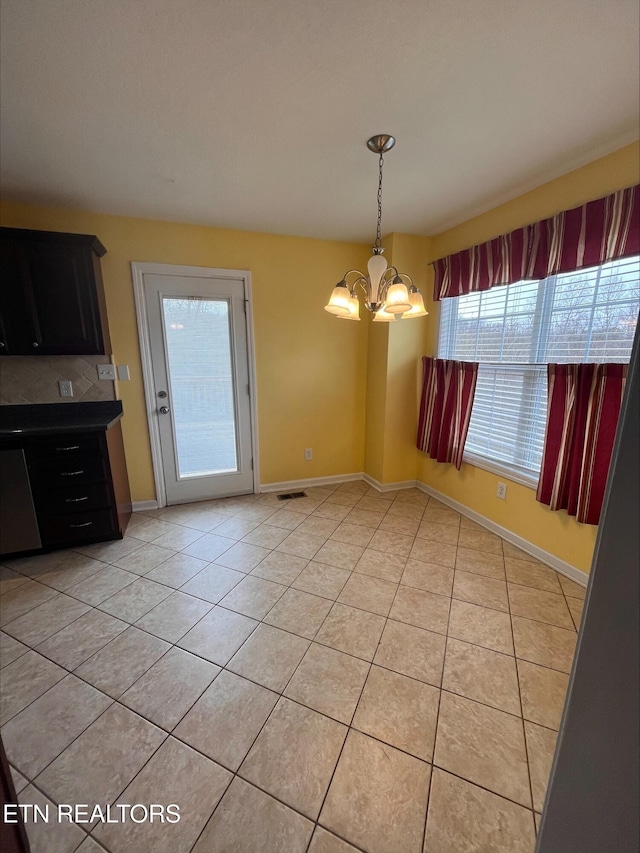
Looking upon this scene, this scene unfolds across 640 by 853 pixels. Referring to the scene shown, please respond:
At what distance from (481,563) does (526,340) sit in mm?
1552

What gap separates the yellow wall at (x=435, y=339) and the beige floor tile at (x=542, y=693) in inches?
34.2

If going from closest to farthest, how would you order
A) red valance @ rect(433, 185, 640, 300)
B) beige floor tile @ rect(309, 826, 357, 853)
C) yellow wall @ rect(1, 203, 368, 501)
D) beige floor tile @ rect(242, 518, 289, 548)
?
1. beige floor tile @ rect(309, 826, 357, 853)
2. red valance @ rect(433, 185, 640, 300)
3. beige floor tile @ rect(242, 518, 289, 548)
4. yellow wall @ rect(1, 203, 368, 501)

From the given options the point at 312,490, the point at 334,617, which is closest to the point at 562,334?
the point at 334,617

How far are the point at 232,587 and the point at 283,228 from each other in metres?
2.84

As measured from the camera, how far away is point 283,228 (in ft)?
9.70

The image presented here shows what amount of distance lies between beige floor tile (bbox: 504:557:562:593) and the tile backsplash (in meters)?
3.26

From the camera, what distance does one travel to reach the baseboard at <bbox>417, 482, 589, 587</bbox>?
2.15 m

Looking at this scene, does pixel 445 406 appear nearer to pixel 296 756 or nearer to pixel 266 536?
pixel 266 536

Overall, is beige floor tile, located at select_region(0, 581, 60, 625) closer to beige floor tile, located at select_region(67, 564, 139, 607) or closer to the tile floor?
the tile floor

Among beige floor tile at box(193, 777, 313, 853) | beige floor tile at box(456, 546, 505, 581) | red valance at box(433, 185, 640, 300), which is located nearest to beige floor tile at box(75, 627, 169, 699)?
beige floor tile at box(193, 777, 313, 853)

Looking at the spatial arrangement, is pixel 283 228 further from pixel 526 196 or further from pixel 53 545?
pixel 53 545

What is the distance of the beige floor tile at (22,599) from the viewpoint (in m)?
1.88

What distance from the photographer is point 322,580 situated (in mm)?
2156

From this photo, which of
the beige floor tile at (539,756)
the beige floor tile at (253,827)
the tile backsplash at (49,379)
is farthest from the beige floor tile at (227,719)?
the tile backsplash at (49,379)
